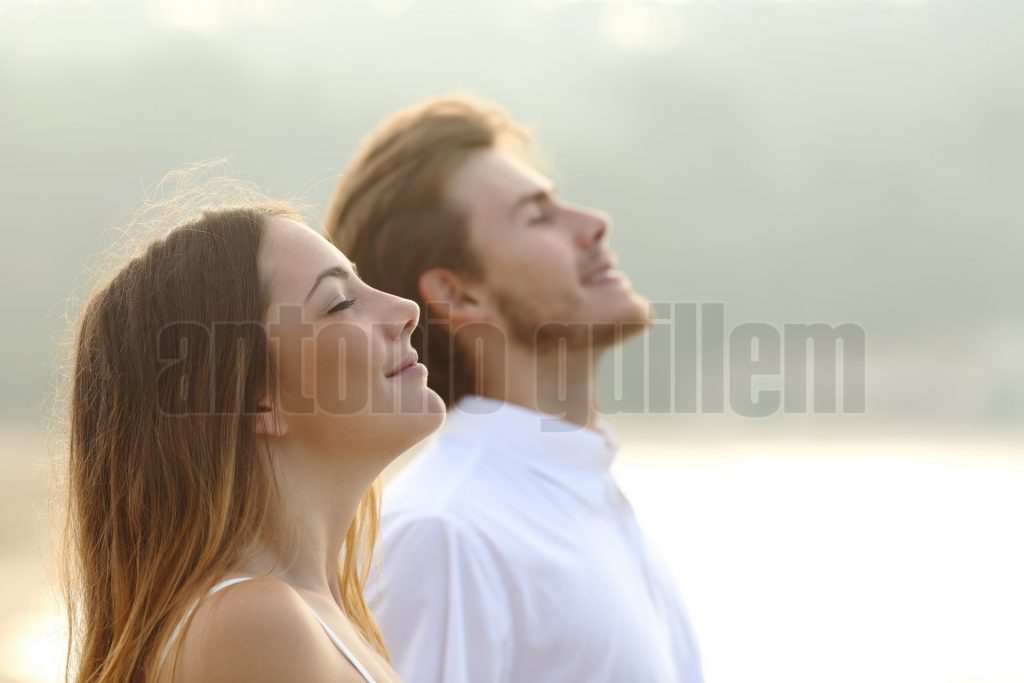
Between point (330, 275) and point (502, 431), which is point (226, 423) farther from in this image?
point (502, 431)

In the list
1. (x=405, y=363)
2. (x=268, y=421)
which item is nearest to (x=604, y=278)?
(x=405, y=363)

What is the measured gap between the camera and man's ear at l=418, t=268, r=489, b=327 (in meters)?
1.91

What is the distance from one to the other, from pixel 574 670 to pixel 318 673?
65cm

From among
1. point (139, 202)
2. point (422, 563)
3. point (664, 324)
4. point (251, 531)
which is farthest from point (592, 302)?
point (251, 531)

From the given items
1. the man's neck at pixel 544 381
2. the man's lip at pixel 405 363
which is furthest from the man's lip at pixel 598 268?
the man's lip at pixel 405 363

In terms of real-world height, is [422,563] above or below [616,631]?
above

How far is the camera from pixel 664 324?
2115 mm

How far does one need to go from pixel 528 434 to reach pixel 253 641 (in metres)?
0.91

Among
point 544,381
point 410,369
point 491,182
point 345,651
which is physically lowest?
point 345,651

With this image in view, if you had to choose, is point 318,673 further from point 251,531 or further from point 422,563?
point 422,563

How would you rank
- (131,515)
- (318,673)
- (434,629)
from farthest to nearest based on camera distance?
(434,629) → (131,515) → (318,673)

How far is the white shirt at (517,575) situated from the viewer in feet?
5.05

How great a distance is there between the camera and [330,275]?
1.15m

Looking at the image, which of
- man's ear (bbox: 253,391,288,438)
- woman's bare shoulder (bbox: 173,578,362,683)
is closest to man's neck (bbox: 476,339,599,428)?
man's ear (bbox: 253,391,288,438)
